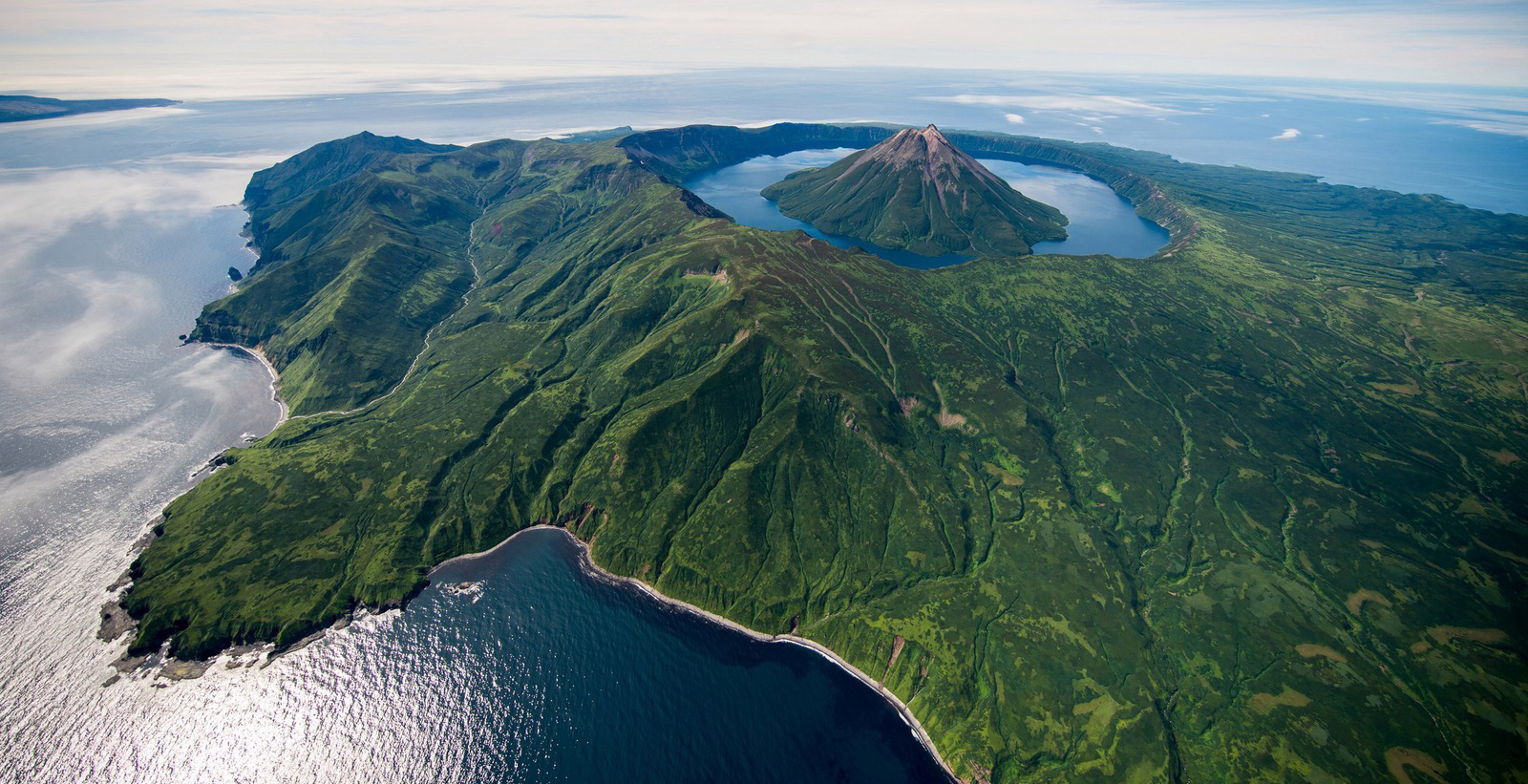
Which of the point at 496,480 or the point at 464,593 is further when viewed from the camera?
the point at 496,480

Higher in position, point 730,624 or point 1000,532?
point 1000,532

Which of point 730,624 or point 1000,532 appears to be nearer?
point 730,624

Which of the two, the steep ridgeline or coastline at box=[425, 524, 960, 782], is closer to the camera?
the steep ridgeline

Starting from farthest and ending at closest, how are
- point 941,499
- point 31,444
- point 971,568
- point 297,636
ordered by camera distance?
point 31,444, point 941,499, point 971,568, point 297,636

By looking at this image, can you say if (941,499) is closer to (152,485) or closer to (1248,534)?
(1248,534)

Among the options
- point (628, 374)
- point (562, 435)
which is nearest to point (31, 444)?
point (562, 435)

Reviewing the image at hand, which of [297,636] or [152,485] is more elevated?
[152,485]

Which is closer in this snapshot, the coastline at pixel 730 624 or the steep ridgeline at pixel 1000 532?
the steep ridgeline at pixel 1000 532

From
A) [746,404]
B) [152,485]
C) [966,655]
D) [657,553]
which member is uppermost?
[746,404]
